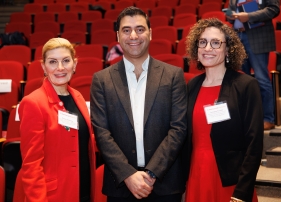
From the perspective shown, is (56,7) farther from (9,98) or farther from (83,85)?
(83,85)

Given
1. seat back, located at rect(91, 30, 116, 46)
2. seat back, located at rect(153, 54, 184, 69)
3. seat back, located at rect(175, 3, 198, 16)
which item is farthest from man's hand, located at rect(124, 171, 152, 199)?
seat back, located at rect(175, 3, 198, 16)

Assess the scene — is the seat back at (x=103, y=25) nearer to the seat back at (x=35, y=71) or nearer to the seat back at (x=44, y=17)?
the seat back at (x=44, y=17)

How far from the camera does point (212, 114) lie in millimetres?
1703

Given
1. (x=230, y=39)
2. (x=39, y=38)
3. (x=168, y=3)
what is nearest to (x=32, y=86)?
(x=230, y=39)

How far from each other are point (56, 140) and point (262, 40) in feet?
5.60

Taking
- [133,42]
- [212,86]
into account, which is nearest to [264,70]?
[212,86]

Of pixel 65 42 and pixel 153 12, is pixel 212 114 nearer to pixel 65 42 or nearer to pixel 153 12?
pixel 65 42

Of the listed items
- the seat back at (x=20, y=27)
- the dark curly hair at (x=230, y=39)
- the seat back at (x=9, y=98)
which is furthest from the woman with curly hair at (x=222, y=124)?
the seat back at (x=20, y=27)

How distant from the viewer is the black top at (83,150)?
1.72 metres

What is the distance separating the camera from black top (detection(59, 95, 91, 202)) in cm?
172

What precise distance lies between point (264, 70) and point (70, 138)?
1628mm

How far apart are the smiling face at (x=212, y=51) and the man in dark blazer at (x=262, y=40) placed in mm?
969

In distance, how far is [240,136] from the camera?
1.69 meters

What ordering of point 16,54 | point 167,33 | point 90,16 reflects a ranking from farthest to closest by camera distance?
point 90,16
point 167,33
point 16,54
